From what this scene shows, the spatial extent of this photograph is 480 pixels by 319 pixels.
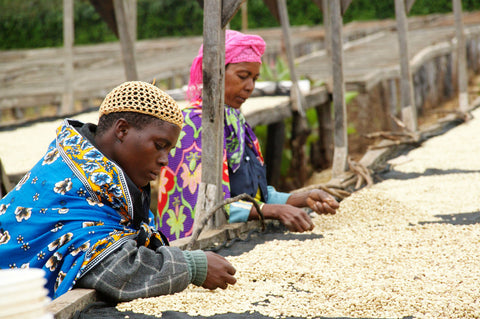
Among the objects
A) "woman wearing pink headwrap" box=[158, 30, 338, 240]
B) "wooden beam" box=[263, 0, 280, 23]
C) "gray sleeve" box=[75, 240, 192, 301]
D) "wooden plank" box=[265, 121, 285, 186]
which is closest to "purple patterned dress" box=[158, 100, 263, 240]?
"woman wearing pink headwrap" box=[158, 30, 338, 240]

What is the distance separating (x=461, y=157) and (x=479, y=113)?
2.57 metres

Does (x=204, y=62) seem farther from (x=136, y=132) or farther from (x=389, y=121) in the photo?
(x=389, y=121)

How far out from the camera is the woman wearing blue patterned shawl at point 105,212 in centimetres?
194

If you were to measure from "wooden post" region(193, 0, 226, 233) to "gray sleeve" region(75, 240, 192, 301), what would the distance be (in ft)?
3.18

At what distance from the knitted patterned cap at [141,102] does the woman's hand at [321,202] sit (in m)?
1.23

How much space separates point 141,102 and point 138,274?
56 cm

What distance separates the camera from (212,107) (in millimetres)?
3076

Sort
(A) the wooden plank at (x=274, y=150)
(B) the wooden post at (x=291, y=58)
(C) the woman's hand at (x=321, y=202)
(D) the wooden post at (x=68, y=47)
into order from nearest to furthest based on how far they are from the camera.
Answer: (C) the woman's hand at (x=321, y=202)
(B) the wooden post at (x=291, y=58)
(A) the wooden plank at (x=274, y=150)
(D) the wooden post at (x=68, y=47)

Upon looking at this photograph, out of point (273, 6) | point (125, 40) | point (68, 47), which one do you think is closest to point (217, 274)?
point (125, 40)

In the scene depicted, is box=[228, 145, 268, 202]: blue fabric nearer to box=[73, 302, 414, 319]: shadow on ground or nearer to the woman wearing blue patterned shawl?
the woman wearing blue patterned shawl

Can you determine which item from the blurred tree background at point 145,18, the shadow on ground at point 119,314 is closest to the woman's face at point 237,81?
the shadow on ground at point 119,314

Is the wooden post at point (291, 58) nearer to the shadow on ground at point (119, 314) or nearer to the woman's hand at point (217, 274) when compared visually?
the woman's hand at point (217, 274)

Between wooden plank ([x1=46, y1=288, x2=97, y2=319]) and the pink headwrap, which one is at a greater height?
the pink headwrap

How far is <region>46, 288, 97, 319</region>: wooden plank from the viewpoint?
180 cm
